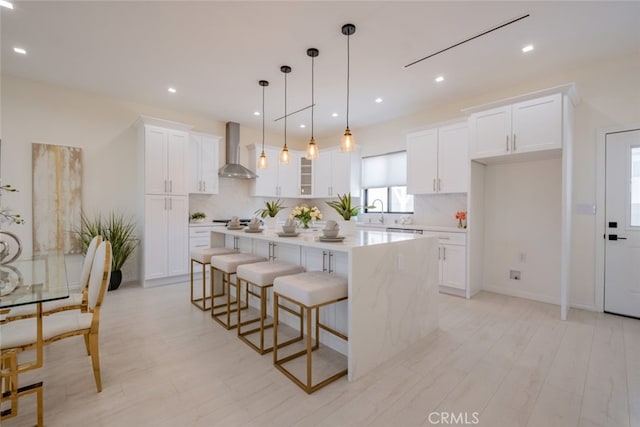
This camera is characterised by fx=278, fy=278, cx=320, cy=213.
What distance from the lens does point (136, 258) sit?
15.2 feet

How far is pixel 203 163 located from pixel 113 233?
1.82m

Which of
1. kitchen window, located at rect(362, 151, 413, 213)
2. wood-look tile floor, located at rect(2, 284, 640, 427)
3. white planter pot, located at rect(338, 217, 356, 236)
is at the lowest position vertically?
wood-look tile floor, located at rect(2, 284, 640, 427)

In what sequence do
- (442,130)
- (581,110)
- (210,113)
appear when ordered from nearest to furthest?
(581,110) → (442,130) → (210,113)

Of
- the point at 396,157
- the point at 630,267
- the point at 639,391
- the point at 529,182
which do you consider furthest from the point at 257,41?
the point at 630,267

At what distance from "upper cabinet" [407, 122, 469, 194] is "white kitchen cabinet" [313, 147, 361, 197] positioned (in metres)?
1.37

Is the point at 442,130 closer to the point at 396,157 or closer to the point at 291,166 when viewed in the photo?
Answer: the point at 396,157

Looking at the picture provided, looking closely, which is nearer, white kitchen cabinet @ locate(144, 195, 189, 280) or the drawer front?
the drawer front

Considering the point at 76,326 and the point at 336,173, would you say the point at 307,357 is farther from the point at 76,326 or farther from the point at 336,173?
the point at 336,173

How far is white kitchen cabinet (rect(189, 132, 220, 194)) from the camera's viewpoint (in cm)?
496

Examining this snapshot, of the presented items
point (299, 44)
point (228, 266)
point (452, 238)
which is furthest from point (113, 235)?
point (452, 238)

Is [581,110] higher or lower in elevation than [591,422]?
higher

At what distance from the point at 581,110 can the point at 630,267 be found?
1.92 meters

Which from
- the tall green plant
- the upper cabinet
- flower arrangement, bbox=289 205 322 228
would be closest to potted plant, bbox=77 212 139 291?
the tall green plant

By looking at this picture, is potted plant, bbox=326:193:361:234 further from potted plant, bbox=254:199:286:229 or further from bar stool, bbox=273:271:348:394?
potted plant, bbox=254:199:286:229
